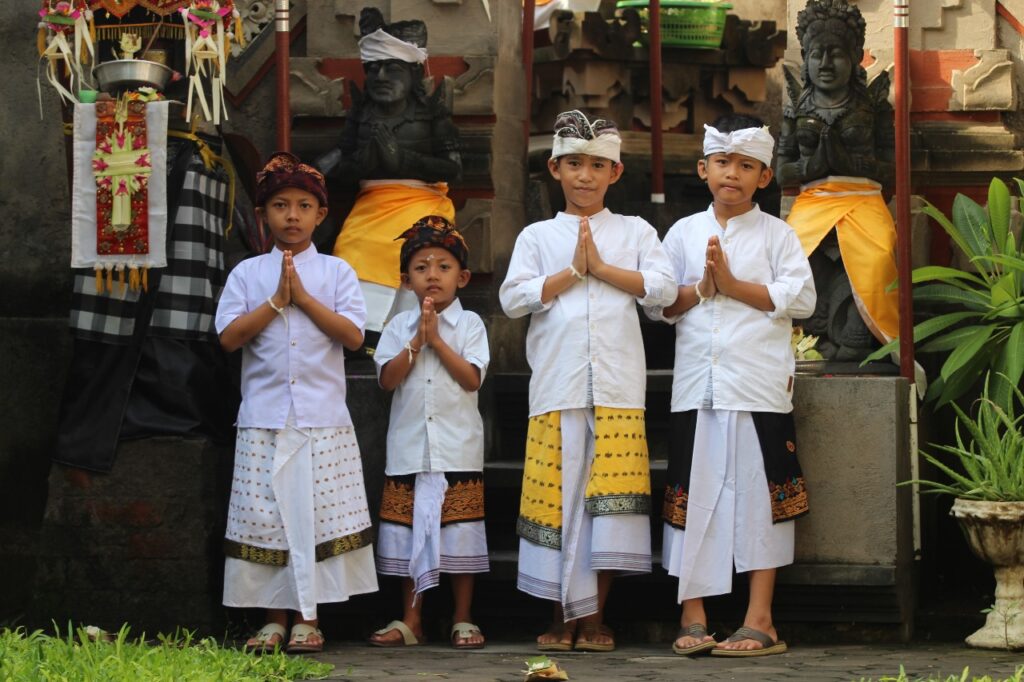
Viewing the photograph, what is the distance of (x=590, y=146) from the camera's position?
6863mm

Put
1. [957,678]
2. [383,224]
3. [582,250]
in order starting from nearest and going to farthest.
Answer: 1. [957,678]
2. [582,250]
3. [383,224]

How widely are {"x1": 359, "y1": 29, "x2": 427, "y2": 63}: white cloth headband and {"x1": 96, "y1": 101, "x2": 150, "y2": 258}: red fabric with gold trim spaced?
1.10 m

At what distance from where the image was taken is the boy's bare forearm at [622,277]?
6.74 meters

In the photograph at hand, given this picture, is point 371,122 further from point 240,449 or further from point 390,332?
point 240,449

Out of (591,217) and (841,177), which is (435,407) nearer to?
(591,217)

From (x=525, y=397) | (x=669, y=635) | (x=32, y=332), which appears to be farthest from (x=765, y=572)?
(x=32, y=332)

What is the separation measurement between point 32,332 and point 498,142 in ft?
7.41

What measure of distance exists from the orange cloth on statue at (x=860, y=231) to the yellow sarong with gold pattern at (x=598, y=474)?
1.25 meters

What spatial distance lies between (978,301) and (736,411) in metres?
1.40

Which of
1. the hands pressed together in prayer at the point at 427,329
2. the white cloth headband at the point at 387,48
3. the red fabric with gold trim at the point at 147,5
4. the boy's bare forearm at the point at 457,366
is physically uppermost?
the red fabric with gold trim at the point at 147,5

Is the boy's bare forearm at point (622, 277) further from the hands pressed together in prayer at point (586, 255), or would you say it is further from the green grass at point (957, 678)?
the green grass at point (957, 678)

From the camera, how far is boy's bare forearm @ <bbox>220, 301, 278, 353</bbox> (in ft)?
22.1

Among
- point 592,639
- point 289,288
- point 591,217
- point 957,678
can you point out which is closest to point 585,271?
point 591,217

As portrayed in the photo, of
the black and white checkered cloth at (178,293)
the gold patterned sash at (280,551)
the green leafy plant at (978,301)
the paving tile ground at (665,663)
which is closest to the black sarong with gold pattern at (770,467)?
the paving tile ground at (665,663)
